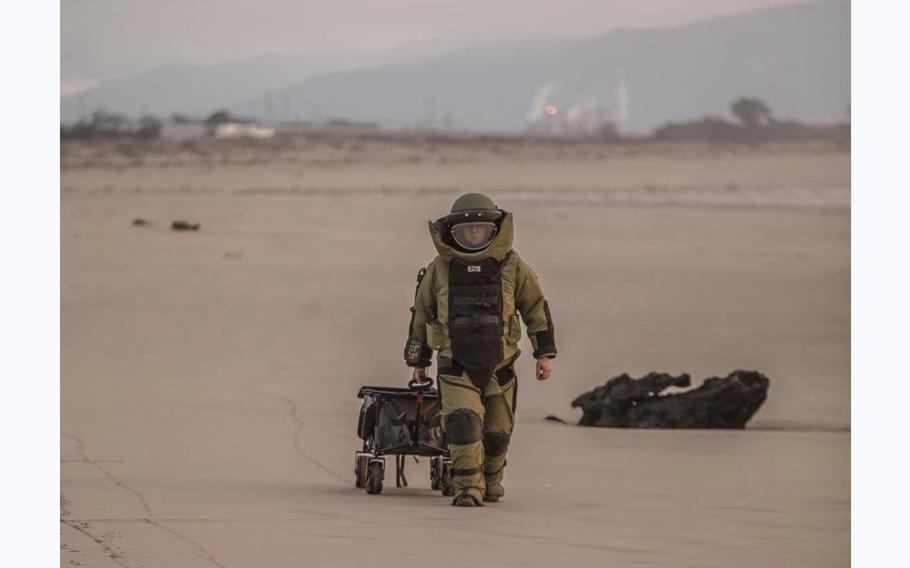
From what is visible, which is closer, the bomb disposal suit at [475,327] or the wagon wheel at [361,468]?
the bomb disposal suit at [475,327]

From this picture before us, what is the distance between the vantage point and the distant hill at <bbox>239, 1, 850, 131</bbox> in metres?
67.9

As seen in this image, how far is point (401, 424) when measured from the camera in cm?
1068

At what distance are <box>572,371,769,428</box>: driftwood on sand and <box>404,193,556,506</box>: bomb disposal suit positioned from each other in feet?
15.1

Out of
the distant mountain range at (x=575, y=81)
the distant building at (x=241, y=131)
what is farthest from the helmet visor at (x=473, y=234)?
the distant building at (x=241, y=131)

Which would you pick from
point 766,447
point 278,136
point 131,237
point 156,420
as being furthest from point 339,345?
point 278,136

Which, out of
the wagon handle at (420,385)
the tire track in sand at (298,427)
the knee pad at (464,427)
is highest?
the wagon handle at (420,385)

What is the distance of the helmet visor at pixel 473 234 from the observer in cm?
1027

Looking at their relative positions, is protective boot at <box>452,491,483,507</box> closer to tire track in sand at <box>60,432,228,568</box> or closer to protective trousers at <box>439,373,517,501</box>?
protective trousers at <box>439,373,517,501</box>

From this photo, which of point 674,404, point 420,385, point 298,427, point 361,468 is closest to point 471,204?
point 420,385

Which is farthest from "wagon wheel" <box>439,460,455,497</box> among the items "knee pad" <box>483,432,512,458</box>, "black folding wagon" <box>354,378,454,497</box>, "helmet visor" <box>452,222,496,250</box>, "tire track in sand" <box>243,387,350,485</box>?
"helmet visor" <box>452,222,496,250</box>

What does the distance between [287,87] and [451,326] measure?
55.0 m

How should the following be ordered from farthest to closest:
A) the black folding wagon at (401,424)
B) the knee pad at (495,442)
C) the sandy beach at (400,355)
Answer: the black folding wagon at (401,424) < the knee pad at (495,442) < the sandy beach at (400,355)

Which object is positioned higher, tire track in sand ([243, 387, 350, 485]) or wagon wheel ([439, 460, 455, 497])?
wagon wheel ([439, 460, 455, 497])

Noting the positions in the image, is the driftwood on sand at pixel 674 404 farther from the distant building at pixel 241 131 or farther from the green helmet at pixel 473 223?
the distant building at pixel 241 131
